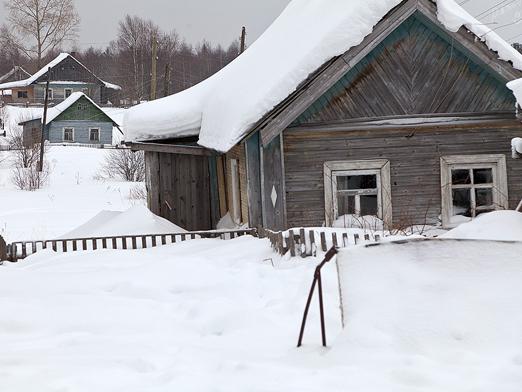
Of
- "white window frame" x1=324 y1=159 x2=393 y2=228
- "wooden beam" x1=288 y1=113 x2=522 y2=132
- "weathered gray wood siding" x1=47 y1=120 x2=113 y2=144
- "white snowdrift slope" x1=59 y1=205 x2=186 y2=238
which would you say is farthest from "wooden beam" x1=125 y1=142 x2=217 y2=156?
"weathered gray wood siding" x1=47 y1=120 x2=113 y2=144

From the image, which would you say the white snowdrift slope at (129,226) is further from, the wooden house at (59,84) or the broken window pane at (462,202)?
the wooden house at (59,84)

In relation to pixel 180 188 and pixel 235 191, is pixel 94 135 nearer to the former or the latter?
pixel 180 188

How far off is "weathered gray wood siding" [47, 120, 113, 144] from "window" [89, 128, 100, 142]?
0.19m

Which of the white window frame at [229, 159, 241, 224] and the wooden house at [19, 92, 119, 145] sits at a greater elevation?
the wooden house at [19, 92, 119, 145]

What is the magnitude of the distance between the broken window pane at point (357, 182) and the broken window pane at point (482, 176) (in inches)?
71.1

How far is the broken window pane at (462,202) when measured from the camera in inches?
516

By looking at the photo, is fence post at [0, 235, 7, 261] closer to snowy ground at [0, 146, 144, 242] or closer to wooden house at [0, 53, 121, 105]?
snowy ground at [0, 146, 144, 242]

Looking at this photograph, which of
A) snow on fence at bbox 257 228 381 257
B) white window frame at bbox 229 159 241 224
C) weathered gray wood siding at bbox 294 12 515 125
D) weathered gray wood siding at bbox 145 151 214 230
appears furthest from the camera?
weathered gray wood siding at bbox 145 151 214 230

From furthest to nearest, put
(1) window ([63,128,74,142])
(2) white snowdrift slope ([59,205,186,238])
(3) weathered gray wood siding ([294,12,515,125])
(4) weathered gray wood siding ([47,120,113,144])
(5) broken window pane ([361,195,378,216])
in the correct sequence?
(1) window ([63,128,74,142]) < (4) weathered gray wood siding ([47,120,113,144]) < (2) white snowdrift slope ([59,205,186,238]) < (5) broken window pane ([361,195,378,216]) < (3) weathered gray wood siding ([294,12,515,125])

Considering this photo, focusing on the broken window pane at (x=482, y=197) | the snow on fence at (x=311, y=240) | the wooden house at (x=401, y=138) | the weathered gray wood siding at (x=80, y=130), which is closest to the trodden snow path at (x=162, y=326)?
the snow on fence at (x=311, y=240)

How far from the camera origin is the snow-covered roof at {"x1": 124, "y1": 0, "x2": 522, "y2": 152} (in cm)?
1162

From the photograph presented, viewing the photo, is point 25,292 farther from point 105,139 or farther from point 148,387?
point 105,139

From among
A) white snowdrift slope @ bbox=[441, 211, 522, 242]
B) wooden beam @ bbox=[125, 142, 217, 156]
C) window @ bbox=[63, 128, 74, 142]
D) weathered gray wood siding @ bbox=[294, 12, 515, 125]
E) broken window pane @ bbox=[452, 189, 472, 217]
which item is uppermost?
window @ bbox=[63, 128, 74, 142]

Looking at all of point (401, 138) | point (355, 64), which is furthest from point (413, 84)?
point (355, 64)
